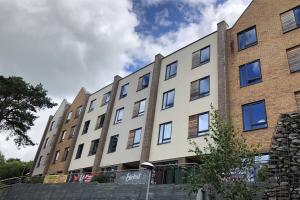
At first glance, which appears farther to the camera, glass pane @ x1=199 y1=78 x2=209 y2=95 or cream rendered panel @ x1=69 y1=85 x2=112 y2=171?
cream rendered panel @ x1=69 y1=85 x2=112 y2=171

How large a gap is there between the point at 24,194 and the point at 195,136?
56.7 ft

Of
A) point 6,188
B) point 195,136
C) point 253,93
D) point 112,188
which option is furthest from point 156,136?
point 6,188

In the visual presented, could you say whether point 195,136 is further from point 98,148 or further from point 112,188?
point 98,148

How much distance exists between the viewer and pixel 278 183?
11.8 m

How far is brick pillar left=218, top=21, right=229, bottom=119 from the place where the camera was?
19953 millimetres

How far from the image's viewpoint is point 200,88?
909 inches

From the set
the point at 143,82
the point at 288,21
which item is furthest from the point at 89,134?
the point at 288,21

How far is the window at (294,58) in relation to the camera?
58.6 ft

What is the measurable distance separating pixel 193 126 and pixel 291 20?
10.3 m

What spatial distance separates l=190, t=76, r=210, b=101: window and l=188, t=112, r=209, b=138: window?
1782 millimetres

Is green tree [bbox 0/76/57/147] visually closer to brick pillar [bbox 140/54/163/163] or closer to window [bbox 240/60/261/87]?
brick pillar [bbox 140/54/163/163]

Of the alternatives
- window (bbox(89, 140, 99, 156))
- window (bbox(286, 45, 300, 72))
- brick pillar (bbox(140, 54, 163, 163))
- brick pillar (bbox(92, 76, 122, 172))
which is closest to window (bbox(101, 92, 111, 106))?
brick pillar (bbox(92, 76, 122, 172))

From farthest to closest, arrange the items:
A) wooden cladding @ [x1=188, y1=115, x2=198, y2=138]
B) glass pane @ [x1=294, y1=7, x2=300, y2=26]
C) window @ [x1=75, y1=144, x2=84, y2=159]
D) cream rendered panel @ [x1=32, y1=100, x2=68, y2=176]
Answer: cream rendered panel @ [x1=32, y1=100, x2=68, y2=176] < window @ [x1=75, y1=144, x2=84, y2=159] < wooden cladding @ [x1=188, y1=115, x2=198, y2=138] < glass pane @ [x1=294, y1=7, x2=300, y2=26]

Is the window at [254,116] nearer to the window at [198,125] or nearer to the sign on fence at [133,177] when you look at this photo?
the window at [198,125]
